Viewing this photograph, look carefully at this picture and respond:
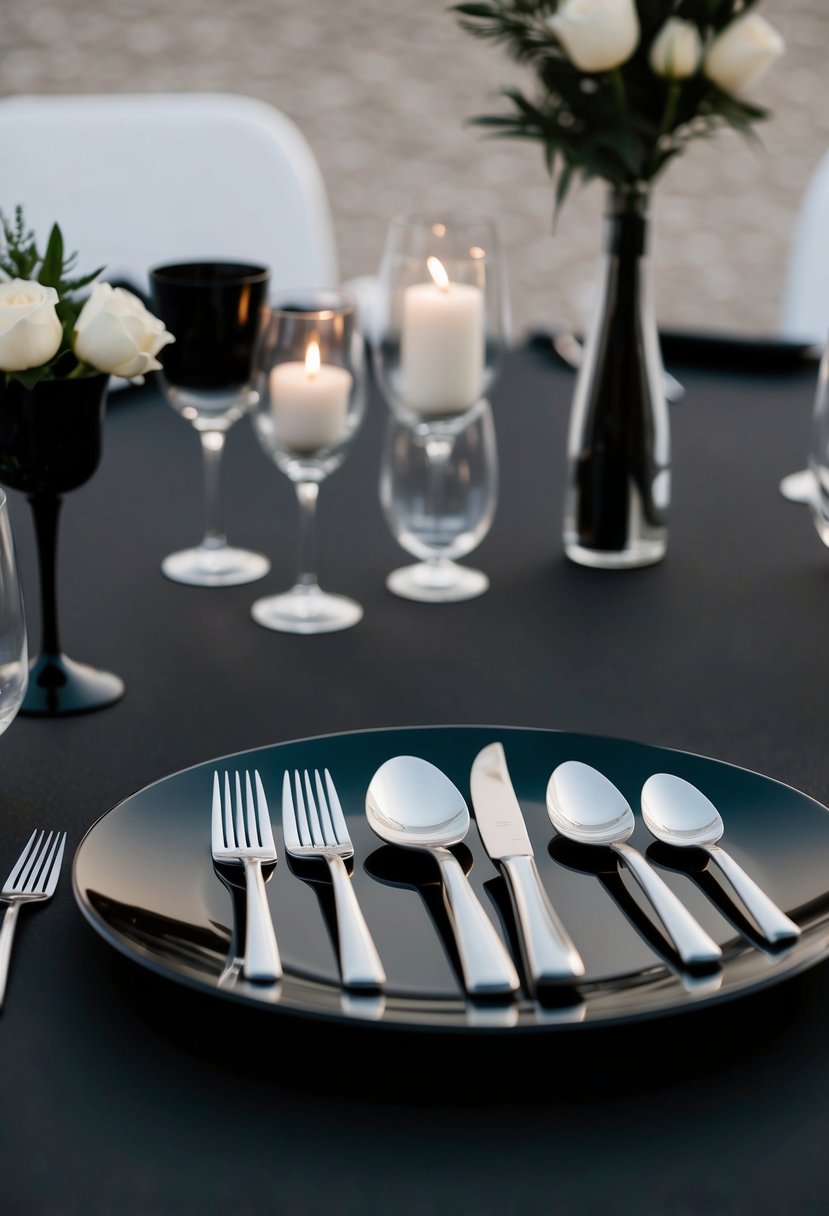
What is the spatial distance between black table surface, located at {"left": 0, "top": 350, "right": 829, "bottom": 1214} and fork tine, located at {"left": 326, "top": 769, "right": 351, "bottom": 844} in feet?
0.36

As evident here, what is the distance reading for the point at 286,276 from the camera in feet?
6.81

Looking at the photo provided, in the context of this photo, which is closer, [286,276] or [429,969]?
[429,969]

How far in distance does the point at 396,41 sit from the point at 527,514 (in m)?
3.41

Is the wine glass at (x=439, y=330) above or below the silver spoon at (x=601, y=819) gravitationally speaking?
above

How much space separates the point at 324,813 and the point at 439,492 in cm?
47

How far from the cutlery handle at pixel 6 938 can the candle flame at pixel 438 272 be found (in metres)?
0.60

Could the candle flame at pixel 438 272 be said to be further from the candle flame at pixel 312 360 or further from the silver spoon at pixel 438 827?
the silver spoon at pixel 438 827

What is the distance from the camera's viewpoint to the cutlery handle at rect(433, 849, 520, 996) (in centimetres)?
50

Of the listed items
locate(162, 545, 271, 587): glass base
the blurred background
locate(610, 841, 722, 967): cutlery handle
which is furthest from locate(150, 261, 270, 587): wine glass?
the blurred background

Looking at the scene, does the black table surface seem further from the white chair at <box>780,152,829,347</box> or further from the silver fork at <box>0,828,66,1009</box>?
the white chair at <box>780,152,829,347</box>

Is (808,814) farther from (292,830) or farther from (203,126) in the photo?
(203,126)

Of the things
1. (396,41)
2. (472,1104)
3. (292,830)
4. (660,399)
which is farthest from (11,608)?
(396,41)

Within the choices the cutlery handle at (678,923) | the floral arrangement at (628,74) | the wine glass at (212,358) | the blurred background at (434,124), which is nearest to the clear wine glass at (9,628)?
the cutlery handle at (678,923)

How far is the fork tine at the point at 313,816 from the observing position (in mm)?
624
